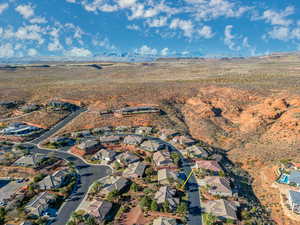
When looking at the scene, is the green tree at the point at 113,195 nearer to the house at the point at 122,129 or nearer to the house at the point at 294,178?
the house at the point at 122,129

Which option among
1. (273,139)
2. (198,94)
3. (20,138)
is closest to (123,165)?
(20,138)

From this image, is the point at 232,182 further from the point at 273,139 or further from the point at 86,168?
the point at 86,168

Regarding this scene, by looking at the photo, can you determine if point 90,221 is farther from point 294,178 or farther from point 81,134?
point 294,178

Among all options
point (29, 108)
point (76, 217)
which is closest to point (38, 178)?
point (76, 217)

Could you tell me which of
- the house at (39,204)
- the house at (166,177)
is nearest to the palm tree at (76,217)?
the house at (39,204)

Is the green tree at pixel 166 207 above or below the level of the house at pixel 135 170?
below
